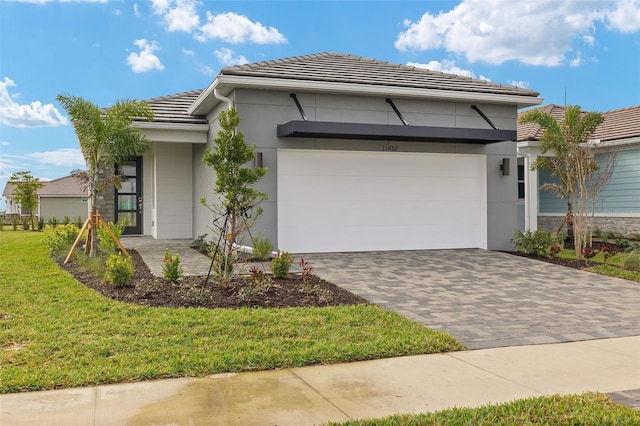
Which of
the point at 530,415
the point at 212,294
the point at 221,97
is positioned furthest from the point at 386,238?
the point at 530,415

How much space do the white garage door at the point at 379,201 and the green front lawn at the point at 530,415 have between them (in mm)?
9042

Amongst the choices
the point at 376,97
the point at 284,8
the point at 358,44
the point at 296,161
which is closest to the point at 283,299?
the point at 296,161

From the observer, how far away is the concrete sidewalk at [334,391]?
3918 mm

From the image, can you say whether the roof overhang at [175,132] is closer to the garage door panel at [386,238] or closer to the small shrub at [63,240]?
the small shrub at [63,240]

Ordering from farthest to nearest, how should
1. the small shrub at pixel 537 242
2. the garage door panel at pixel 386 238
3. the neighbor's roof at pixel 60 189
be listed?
the neighbor's roof at pixel 60 189, the small shrub at pixel 537 242, the garage door panel at pixel 386 238

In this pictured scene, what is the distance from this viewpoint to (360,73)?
14.0 meters

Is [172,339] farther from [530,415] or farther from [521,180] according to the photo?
[521,180]

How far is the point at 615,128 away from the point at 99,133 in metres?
16.6

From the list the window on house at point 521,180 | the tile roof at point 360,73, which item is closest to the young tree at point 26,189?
the tile roof at point 360,73

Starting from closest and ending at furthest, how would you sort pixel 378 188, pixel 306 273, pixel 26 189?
pixel 306 273
pixel 378 188
pixel 26 189

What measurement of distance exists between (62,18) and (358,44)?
10359mm

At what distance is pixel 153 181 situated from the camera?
17016 millimetres

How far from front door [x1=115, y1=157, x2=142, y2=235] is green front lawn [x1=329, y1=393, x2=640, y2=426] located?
15.3 metres

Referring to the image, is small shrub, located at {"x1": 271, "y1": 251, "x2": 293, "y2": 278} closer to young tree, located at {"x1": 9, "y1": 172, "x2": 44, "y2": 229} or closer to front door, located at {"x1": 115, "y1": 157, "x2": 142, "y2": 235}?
front door, located at {"x1": 115, "y1": 157, "x2": 142, "y2": 235}
